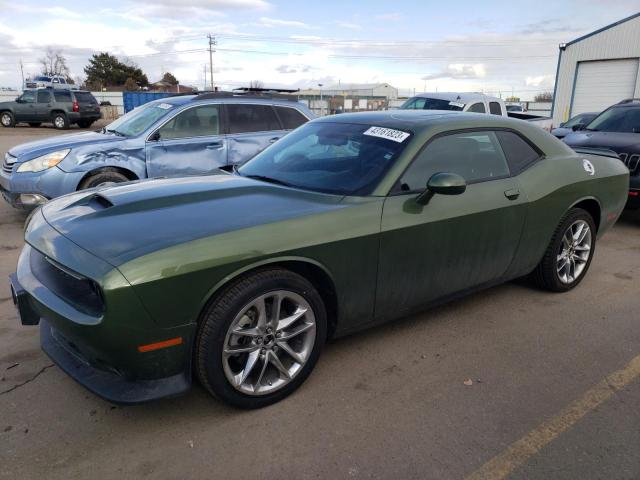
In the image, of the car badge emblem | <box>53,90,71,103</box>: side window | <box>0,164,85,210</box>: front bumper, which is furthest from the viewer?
<box>53,90,71,103</box>: side window

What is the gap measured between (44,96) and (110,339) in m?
26.1

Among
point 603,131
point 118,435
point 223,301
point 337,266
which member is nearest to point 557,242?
point 337,266

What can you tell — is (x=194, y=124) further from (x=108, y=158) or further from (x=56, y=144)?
(x=56, y=144)

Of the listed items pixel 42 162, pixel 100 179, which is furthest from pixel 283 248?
pixel 42 162

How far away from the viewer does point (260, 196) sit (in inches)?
120

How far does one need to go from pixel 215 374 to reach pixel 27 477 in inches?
35.6

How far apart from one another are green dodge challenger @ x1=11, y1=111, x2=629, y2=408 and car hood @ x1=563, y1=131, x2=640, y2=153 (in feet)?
10.8

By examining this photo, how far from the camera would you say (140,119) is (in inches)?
267

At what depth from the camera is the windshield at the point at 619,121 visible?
751 cm

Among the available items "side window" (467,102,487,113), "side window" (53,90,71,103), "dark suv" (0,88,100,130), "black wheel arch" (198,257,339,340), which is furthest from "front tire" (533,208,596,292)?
"side window" (53,90,71,103)

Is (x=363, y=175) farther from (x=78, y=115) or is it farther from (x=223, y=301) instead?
(x=78, y=115)

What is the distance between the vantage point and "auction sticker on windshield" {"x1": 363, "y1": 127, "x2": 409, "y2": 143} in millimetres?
3344

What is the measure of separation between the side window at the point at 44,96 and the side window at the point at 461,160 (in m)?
25.4

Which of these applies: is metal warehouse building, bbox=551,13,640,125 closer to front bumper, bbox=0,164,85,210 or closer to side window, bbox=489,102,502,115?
side window, bbox=489,102,502,115
